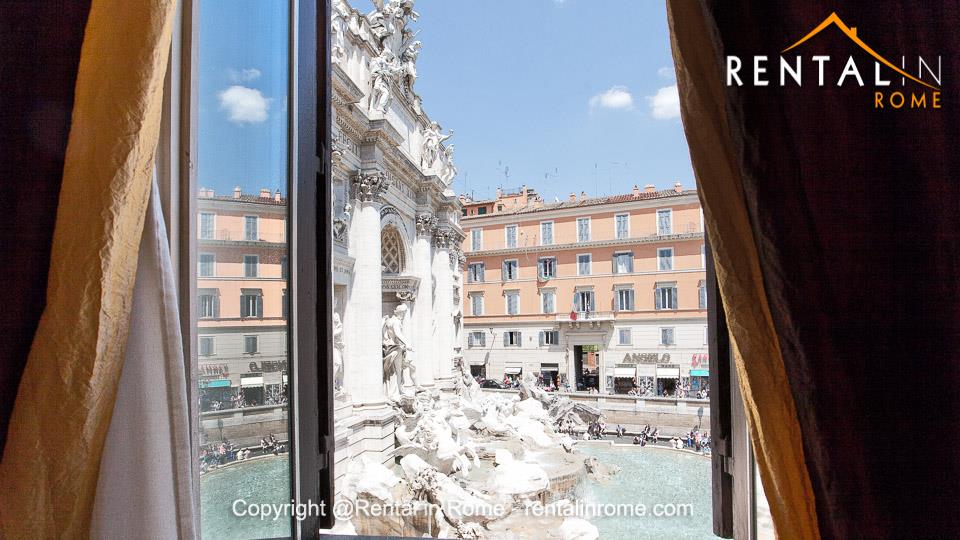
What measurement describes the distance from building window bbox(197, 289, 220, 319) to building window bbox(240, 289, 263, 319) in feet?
0.35

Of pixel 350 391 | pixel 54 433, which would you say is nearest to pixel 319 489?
pixel 54 433

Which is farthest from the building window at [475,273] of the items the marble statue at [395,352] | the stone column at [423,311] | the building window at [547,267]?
the marble statue at [395,352]

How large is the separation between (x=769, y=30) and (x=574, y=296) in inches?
499

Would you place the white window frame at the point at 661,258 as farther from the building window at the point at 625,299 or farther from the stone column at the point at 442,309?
the stone column at the point at 442,309

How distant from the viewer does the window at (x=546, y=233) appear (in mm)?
13188

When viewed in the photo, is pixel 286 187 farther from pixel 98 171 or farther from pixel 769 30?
pixel 769 30

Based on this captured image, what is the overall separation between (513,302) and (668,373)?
411 centimetres

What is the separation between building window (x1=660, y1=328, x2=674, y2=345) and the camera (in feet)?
38.9

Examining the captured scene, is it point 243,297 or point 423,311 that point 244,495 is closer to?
point 243,297

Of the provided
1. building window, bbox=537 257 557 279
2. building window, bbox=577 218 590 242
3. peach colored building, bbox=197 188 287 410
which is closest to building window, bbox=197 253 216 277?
peach colored building, bbox=197 188 287 410

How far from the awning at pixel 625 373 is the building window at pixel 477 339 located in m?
3.43

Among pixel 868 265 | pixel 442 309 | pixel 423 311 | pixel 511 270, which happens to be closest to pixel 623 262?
pixel 511 270

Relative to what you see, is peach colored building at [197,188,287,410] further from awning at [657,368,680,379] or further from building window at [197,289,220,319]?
awning at [657,368,680,379]

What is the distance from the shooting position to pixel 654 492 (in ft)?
20.9
